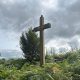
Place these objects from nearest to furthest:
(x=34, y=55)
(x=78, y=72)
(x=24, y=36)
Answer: (x=78, y=72), (x=34, y=55), (x=24, y=36)

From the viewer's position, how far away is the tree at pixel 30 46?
22453 millimetres

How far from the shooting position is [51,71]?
34.6 feet

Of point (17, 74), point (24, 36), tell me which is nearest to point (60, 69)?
point (17, 74)

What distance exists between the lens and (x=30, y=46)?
23.1 metres

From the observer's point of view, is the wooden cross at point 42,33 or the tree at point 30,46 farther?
the tree at point 30,46

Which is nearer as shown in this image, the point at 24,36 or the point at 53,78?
the point at 53,78

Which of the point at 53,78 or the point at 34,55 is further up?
the point at 34,55

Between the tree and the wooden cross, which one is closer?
the wooden cross

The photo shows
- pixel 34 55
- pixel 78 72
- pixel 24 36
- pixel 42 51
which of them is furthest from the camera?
pixel 24 36

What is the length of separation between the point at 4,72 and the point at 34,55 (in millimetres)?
11010

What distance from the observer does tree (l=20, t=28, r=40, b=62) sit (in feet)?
73.7

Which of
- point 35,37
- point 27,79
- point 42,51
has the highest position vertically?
point 35,37

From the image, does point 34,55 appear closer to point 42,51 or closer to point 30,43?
point 30,43

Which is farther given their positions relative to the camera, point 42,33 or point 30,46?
point 30,46
